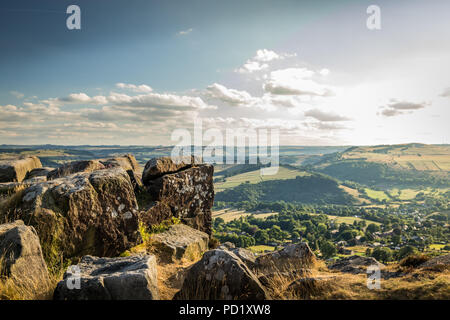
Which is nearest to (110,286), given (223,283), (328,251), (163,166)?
(223,283)

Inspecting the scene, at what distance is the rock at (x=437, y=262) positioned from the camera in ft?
25.0

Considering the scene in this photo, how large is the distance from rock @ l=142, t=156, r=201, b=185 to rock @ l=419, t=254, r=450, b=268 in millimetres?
10619

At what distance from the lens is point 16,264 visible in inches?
202

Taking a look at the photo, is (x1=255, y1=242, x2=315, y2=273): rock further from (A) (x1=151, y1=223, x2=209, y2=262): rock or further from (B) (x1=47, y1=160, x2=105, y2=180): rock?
(B) (x1=47, y1=160, x2=105, y2=180): rock

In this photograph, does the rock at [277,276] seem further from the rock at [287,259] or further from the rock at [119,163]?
the rock at [119,163]

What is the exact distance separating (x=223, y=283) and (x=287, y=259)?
15.3ft

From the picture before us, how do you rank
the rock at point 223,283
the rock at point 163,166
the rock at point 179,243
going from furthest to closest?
the rock at point 163,166 → the rock at point 179,243 → the rock at point 223,283

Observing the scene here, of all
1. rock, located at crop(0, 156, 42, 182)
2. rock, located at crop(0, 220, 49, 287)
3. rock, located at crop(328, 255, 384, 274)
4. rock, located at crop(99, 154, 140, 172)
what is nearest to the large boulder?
rock, located at crop(0, 220, 49, 287)

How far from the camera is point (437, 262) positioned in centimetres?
806

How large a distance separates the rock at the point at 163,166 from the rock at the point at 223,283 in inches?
277

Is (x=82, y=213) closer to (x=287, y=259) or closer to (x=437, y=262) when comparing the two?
(x=287, y=259)

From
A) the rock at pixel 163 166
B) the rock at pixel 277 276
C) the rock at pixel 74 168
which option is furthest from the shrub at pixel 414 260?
the rock at pixel 74 168

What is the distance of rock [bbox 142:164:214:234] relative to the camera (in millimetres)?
12281
